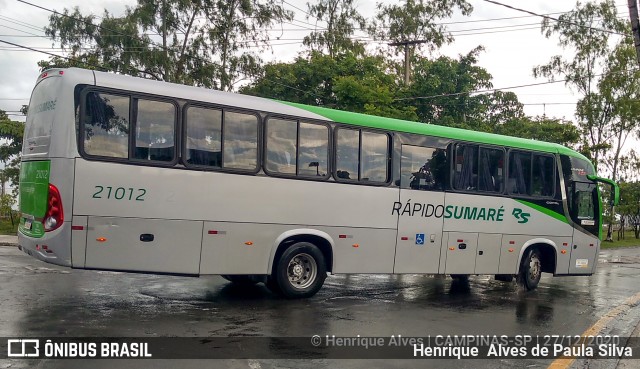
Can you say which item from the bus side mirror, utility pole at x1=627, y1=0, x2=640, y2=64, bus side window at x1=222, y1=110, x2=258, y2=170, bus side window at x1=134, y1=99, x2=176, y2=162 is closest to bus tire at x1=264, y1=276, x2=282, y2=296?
bus side window at x1=222, y1=110, x2=258, y2=170

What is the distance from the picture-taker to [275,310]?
9.69 metres

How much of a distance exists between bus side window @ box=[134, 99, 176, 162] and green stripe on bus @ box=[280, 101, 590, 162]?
224 cm

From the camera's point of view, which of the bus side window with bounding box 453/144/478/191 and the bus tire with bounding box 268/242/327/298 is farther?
the bus side window with bounding box 453/144/478/191

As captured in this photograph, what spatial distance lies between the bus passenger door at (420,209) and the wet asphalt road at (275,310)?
2.55 feet

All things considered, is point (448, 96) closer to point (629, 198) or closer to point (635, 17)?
point (629, 198)

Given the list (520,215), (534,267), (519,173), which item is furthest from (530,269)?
(519,173)

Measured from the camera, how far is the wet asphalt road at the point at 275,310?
7365 millimetres

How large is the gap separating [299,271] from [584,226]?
26.3ft

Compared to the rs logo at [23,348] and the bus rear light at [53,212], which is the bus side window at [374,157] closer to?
the bus rear light at [53,212]

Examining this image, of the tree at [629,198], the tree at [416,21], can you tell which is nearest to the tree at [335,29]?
the tree at [416,21]

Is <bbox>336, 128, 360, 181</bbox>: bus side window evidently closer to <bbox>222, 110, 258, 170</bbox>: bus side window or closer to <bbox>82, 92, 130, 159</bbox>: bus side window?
<bbox>222, 110, 258, 170</bbox>: bus side window

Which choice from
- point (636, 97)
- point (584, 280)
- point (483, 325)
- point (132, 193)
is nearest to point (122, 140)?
point (132, 193)

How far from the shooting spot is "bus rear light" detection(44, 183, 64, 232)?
8539 mm

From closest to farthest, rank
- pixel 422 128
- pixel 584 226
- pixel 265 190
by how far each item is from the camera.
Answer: pixel 265 190, pixel 422 128, pixel 584 226
